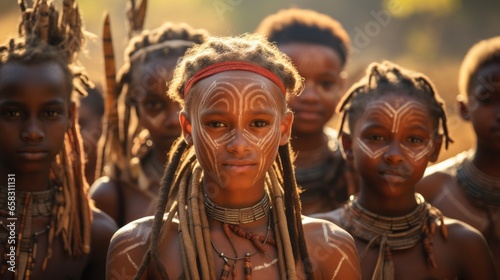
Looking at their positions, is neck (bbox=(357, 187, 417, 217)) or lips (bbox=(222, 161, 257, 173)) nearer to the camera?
lips (bbox=(222, 161, 257, 173))

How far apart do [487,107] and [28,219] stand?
3124 mm

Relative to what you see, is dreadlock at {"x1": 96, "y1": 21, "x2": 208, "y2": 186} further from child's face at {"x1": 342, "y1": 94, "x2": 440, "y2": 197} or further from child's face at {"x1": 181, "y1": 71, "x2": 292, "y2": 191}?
child's face at {"x1": 181, "y1": 71, "x2": 292, "y2": 191}

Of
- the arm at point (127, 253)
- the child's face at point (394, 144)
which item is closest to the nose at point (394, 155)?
the child's face at point (394, 144)

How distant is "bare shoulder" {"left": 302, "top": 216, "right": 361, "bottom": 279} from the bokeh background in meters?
14.1

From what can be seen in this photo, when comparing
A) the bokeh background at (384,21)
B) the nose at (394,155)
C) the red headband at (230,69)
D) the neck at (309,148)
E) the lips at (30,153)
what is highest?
the red headband at (230,69)

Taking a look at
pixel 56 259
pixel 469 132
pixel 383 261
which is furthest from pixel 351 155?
pixel 469 132

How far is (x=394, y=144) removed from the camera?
15.8 ft

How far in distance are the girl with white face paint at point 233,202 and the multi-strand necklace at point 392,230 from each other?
617mm

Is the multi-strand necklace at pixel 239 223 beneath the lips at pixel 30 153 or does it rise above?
beneath

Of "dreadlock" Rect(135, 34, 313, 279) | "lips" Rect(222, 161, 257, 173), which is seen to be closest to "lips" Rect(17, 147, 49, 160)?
"dreadlock" Rect(135, 34, 313, 279)

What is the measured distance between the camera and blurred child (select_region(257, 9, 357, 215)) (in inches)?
244

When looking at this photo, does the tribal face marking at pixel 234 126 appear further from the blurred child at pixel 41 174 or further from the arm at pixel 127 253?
the blurred child at pixel 41 174

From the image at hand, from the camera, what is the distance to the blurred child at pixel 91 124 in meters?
7.37

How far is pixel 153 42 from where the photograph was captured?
6266mm
